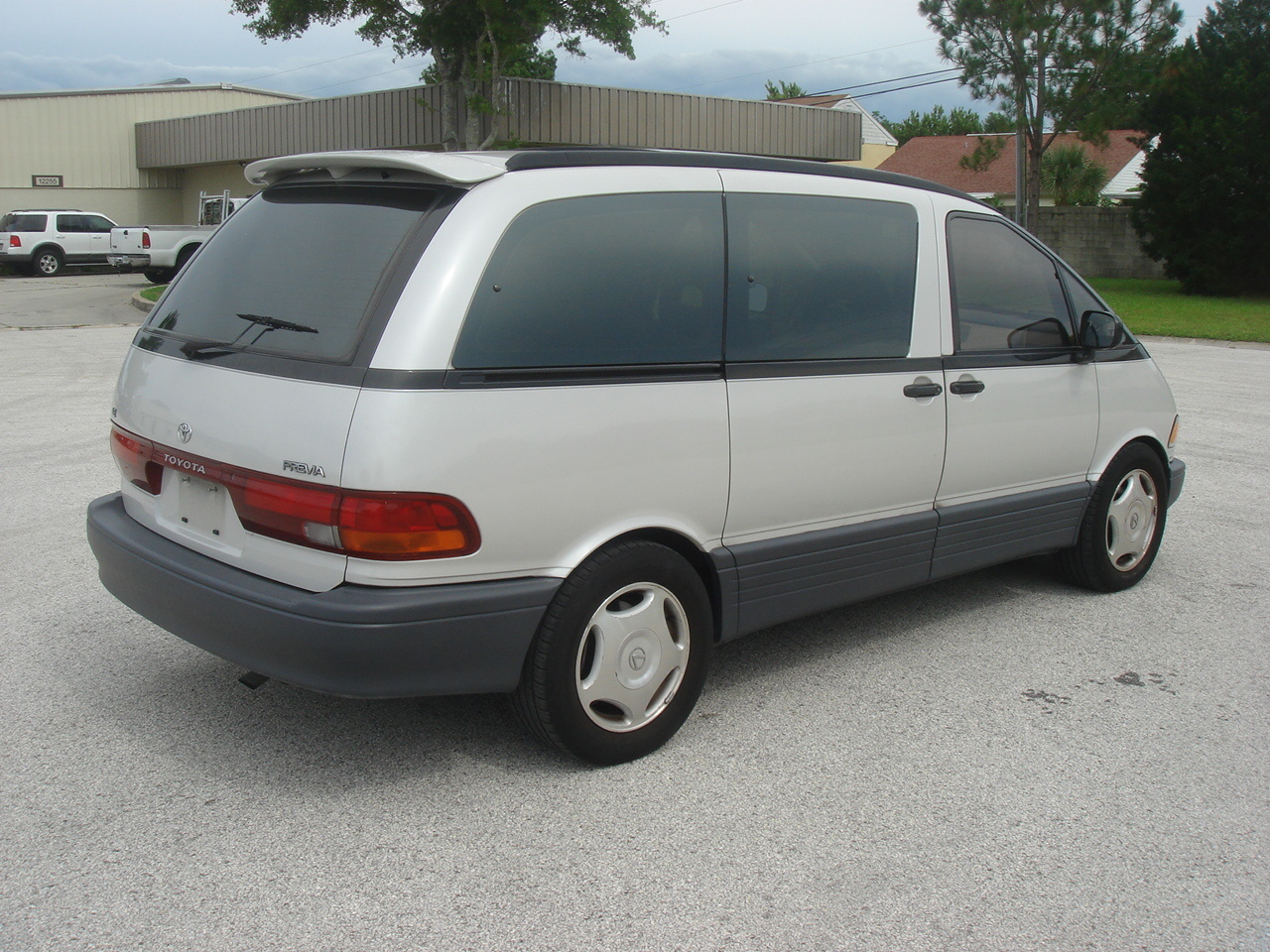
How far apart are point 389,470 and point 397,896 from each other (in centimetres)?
103

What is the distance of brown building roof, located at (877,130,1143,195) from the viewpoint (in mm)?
52469

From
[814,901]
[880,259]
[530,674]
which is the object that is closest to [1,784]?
[530,674]

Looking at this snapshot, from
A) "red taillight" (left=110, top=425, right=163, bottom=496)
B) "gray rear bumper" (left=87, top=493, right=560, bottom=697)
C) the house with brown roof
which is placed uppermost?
the house with brown roof

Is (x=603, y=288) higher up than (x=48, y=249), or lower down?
lower down

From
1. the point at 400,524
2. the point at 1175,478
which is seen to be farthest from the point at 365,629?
the point at 1175,478

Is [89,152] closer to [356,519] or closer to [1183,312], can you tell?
Result: [1183,312]

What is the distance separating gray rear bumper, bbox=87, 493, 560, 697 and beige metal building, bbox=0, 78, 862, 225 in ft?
67.2

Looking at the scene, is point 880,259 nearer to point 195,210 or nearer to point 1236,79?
point 1236,79

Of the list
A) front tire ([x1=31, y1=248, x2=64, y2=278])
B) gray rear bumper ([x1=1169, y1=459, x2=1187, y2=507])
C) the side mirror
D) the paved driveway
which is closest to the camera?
the side mirror

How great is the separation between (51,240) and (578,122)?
53.8ft

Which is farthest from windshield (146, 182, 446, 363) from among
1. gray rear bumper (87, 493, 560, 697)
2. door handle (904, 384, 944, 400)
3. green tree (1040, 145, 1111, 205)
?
green tree (1040, 145, 1111, 205)

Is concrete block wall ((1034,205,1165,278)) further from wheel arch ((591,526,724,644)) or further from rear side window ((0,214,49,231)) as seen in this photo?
wheel arch ((591,526,724,644))

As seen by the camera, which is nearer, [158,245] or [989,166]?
[158,245]

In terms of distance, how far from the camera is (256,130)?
34.8 meters
